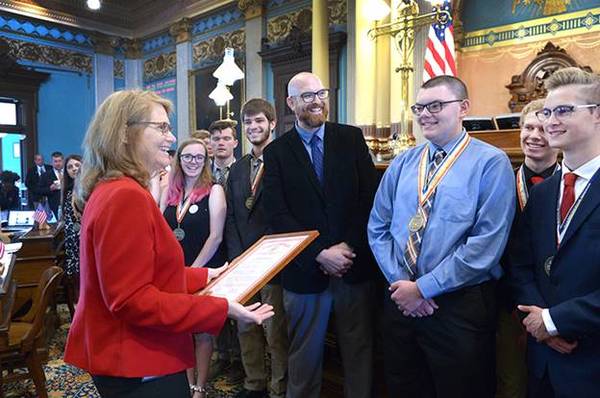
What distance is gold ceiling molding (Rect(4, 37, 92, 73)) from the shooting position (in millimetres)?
9898

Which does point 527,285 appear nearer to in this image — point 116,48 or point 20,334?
point 20,334

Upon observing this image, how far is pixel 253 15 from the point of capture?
28.5 ft

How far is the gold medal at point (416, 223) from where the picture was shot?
5.83ft

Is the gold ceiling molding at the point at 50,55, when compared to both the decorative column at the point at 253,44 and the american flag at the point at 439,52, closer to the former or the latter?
the decorative column at the point at 253,44

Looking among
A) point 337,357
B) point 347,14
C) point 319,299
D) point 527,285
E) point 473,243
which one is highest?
point 347,14

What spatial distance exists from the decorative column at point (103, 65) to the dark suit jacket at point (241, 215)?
374 inches

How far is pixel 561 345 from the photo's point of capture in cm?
146

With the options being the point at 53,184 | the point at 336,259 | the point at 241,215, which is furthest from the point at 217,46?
the point at 336,259

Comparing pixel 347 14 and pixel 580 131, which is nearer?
pixel 580 131

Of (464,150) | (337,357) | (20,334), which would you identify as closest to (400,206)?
(464,150)

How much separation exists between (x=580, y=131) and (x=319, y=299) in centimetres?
129

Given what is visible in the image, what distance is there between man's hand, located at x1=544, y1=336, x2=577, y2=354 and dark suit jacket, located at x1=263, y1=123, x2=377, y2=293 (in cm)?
87

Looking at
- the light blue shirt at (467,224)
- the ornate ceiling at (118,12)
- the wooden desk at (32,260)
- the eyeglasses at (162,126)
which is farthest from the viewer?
the ornate ceiling at (118,12)

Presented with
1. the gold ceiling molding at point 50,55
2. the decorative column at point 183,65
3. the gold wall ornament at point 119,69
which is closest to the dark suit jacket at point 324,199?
the decorative column at point 183,65
